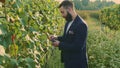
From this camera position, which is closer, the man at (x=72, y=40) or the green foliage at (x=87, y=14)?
the man at (x=72, y=40)

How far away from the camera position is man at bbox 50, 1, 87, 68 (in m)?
4.98

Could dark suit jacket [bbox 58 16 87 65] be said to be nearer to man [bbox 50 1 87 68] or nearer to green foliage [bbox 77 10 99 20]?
man [bbox 50 1 87 68]

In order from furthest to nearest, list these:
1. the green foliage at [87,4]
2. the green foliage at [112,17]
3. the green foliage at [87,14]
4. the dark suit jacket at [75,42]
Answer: the green foliage at [87,4], the green foliage at [87,14], the green foliage at [112,17], the dark suit jacket at [75,42]

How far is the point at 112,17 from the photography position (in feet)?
74.9

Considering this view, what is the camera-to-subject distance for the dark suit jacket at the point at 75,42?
497 cm

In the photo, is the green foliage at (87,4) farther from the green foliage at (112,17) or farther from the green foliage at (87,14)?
the green foliage at (112,17)

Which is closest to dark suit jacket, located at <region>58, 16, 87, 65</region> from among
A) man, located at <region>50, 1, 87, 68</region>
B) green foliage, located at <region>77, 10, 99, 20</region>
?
man, located at <region>50, 1, 87, 68</region>

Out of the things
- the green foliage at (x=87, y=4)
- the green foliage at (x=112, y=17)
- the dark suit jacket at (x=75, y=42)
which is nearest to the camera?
the dark suit jacket at (x=75, y=42)

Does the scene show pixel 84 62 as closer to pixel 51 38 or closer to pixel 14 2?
pixel 51 38

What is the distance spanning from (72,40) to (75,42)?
0.15 metres

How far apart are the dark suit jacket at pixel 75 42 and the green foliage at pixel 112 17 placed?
1628 cm

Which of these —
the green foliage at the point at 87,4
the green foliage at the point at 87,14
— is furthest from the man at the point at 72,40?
the green foliage at the point at 87,4

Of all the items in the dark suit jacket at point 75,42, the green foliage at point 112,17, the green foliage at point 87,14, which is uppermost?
the dark suit jacket at point 75,42

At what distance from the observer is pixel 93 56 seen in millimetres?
7672
